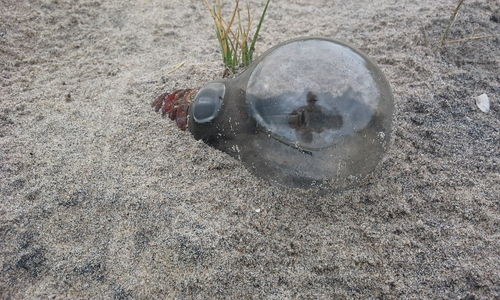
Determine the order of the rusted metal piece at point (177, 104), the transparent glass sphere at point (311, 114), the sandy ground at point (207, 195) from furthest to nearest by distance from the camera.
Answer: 1. the rusted metal piece at point (177, 104)
2. the sandy ground at point (207, 195)
3. the transparent glass sphere at point (311, 114)

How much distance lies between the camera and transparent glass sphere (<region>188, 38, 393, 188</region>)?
1.63 meters

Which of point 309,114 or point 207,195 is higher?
point 309,114

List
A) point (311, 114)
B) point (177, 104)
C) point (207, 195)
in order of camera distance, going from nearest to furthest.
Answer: point (311, 114), point (207, 195), point (177, 104)

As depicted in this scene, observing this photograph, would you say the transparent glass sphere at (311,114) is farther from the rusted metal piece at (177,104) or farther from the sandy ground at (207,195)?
the rusted metal piece at (177,104)

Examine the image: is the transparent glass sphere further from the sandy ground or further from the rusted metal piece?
the rusted metal piece

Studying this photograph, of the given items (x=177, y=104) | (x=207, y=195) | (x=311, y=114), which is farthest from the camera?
(x=177, y=104)

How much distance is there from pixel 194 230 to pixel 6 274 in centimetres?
78

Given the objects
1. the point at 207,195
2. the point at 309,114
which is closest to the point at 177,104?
the point at 207,195

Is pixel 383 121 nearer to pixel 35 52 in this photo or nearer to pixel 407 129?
pixel 407 129

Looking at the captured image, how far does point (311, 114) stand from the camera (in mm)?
1620

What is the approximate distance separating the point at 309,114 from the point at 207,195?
0.68 meters

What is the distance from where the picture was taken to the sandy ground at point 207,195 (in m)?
1.74

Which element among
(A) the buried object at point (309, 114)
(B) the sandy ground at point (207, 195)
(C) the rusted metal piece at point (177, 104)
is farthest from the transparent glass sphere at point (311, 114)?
(C) the rusted metal piece at point (177, 104)

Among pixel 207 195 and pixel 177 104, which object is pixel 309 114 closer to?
pixel 207 195
